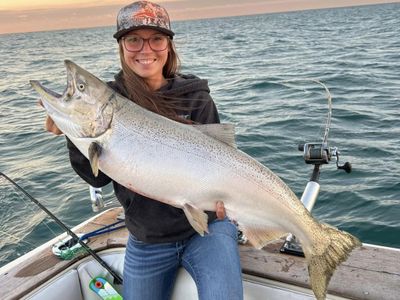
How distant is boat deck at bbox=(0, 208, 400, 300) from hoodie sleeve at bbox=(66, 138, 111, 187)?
2.56ft

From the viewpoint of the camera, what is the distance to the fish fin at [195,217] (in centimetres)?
276

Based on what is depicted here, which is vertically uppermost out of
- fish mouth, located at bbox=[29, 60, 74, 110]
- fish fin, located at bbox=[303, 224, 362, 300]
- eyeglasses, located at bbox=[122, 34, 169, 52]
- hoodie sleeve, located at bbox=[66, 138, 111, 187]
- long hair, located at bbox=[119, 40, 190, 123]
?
eyeglasses, located at bbox=[122, 34, 169, 52]

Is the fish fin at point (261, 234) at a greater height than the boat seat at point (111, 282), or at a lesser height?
greater

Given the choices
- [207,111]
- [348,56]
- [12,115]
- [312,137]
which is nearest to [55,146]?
[12,115]

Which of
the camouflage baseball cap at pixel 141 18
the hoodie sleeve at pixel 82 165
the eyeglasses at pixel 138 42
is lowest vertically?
the hoodie sleeve at pixel 82 165

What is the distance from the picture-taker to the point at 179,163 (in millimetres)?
2701

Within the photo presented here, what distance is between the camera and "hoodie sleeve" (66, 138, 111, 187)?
312 centimetres

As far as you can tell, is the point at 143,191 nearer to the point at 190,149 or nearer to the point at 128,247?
the point at 190,149

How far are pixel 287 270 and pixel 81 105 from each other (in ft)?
5.95

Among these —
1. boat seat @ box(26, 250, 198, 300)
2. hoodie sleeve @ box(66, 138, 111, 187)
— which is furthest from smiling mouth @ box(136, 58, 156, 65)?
boat seat @ box(26, 250, 198, 300)

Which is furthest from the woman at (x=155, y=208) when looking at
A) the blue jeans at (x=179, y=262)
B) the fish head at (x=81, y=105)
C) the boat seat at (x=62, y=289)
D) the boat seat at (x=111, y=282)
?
the boat seat at (x=62, y=289)

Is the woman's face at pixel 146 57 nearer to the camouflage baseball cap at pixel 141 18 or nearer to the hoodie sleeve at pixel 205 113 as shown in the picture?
the camouflage baseball cap at pixel 141 18

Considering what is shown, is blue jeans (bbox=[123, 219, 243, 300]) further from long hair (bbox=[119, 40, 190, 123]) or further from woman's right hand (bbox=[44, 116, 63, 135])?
woman's right hand (bbox=[44, 116, 63, 135])

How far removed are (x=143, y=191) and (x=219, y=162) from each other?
0.49m
